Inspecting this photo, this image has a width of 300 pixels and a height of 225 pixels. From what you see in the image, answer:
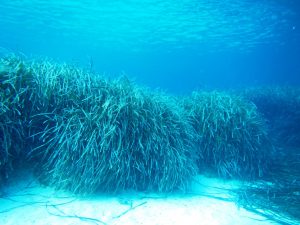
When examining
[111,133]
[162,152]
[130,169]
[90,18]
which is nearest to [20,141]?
[111,133]

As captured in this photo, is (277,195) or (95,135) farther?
(277,195)

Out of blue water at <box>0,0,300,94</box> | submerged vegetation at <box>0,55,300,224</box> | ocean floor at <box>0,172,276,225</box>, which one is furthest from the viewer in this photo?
blue water at <box>0,0,300,94</box>

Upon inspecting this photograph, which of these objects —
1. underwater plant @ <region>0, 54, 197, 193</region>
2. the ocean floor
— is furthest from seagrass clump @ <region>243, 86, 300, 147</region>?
underwater plant @ <region>0, 54, 197, 193</region>

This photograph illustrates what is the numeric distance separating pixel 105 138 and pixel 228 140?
3.19 m

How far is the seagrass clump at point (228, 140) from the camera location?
575cm

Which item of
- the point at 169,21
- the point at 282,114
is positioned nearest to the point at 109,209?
the point at 282,114

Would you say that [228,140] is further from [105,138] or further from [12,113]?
[12,113]

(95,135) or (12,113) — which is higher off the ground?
(12,113)

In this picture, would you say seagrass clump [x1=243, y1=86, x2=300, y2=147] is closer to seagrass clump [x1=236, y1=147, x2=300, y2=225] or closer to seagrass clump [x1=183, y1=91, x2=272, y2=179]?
seagrass clump [x1=236, y1=147, x2=300, y2=225]

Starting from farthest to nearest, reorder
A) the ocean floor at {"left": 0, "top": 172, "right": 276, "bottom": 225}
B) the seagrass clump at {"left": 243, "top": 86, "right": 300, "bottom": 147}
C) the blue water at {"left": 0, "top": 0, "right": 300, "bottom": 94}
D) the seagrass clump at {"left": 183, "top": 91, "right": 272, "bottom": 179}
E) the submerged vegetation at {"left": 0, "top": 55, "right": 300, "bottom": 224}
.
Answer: the blue water at {"left": 0, "top": 0, "right": 300, "bottom": 94} → the seagrass clump at {"left": 243, "top": 86, "right": 300, "bottom": 147} → the seagrass clump at {"left": 183, "top": 91, "right": 272, "bottom": 179} → the submerged vegetation at {"left": 0, "top": 55, "right": 300, "bottom": 224} → the ocean floor at {"left": 0, "top": 172, "right": 276, "bottom": 225}

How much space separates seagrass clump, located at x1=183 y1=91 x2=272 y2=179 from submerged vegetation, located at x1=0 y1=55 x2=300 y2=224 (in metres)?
0.03

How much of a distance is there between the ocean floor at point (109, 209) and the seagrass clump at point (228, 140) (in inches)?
52.7

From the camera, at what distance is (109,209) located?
150 inches

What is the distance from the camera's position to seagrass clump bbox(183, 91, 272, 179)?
575cm
